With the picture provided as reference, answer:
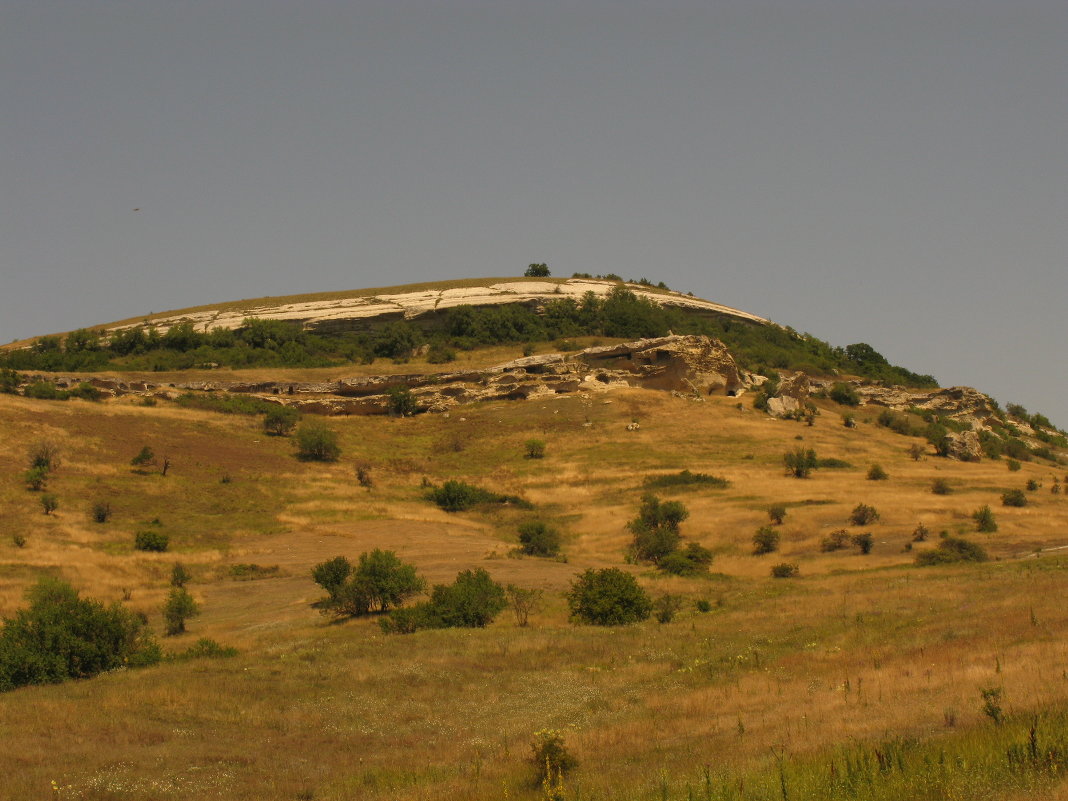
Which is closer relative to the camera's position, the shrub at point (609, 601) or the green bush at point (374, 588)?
the shrub at point (609, 601)

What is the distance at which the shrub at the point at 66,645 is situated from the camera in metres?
14.8

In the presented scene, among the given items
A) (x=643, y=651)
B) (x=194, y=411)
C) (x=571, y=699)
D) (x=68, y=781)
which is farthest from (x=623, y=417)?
(x=68, y=781)

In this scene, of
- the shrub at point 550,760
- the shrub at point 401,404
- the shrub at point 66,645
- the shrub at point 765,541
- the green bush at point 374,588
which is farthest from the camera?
the shrub at point 401,404

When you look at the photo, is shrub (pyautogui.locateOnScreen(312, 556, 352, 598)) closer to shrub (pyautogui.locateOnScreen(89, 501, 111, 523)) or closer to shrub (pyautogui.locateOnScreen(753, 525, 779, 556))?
shrub (pyautogui.locateOnScreen(89, 501, 111, 523))

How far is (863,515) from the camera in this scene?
29.8m

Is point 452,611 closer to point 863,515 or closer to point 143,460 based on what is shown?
point 863,515

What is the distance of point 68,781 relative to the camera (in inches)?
351

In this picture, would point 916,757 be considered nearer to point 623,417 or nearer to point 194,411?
point 623,417

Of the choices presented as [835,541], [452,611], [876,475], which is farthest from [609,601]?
[876,475]

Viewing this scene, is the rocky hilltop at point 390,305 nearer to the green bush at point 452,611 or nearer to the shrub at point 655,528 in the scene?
the shrub at point 655,528

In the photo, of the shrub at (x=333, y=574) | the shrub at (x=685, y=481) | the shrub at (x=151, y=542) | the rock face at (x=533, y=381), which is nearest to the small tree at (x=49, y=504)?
the shrub at (x=151, y=542)

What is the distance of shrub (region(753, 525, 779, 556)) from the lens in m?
28.6

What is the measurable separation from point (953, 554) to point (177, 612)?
19651 mm

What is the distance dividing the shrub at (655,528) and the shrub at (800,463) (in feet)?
23.0
